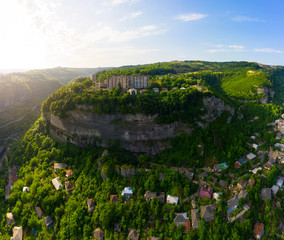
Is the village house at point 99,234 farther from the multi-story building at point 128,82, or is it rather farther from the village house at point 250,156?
the multi-story building at point 128,82

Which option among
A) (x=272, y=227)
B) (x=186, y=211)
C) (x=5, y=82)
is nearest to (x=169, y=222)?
(x=186, y=211)

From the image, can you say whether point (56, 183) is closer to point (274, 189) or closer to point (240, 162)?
point (240, 162)

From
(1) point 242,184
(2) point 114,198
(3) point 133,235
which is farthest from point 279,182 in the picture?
(2) point 114,198

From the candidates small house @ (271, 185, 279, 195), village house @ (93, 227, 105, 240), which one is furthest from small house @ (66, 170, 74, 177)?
small house @ (271, 185, 279, 195)

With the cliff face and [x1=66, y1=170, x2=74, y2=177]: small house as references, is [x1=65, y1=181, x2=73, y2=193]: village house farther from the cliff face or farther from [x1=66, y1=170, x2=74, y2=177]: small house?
the cliff face

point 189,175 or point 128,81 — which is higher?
point 128,81
